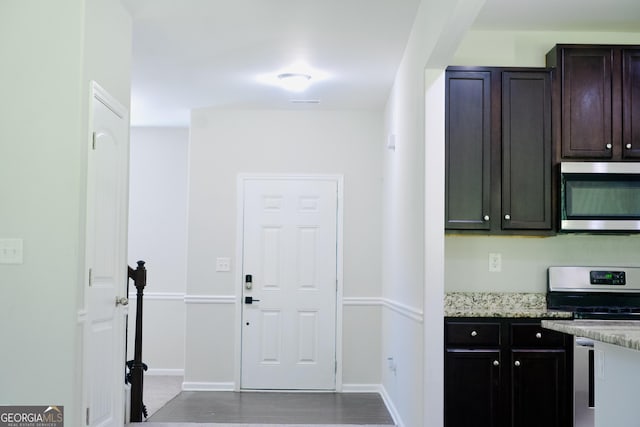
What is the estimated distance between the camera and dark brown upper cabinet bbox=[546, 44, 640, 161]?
171 inches

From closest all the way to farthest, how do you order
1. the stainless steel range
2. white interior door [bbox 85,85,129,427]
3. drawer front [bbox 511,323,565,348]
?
white interior door [bbox 85,85,129,427] < drawer front [bbox 511,323,565,348] < the stainless steel range

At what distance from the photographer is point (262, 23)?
4.35 meters

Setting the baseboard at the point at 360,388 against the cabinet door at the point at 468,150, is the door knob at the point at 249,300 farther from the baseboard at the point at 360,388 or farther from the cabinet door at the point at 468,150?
the cabinet door at the point at 468,150

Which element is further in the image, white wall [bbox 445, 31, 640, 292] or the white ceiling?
white wall [bbox 445, 31, 640, 292]

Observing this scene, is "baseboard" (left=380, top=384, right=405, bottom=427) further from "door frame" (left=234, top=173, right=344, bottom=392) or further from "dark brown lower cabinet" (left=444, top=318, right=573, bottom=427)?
"dark brown lower cabinet" (left=444, top=318, right=573, bottom=427)

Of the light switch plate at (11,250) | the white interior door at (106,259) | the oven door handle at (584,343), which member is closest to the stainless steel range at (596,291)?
the oven door handle at (584,343)

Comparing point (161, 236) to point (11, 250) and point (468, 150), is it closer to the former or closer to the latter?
point (468, 150)

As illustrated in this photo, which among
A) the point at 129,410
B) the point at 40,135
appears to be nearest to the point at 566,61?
→ the point at 40,135

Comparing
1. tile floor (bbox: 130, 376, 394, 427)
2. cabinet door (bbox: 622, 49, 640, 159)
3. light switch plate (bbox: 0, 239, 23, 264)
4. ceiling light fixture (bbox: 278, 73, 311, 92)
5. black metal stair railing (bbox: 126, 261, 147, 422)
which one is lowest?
tile floor (bbox: 130, 376, 394, 427)

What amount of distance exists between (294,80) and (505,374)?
109 inches

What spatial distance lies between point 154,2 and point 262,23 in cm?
68

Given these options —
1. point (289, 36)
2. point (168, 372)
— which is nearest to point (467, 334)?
point (289, 36)

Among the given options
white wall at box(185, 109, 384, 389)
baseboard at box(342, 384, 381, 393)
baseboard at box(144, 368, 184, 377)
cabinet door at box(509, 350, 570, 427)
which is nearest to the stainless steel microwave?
cabinet door at box(509, 350, 570, 427)

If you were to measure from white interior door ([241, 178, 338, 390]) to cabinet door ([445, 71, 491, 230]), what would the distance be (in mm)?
2488
